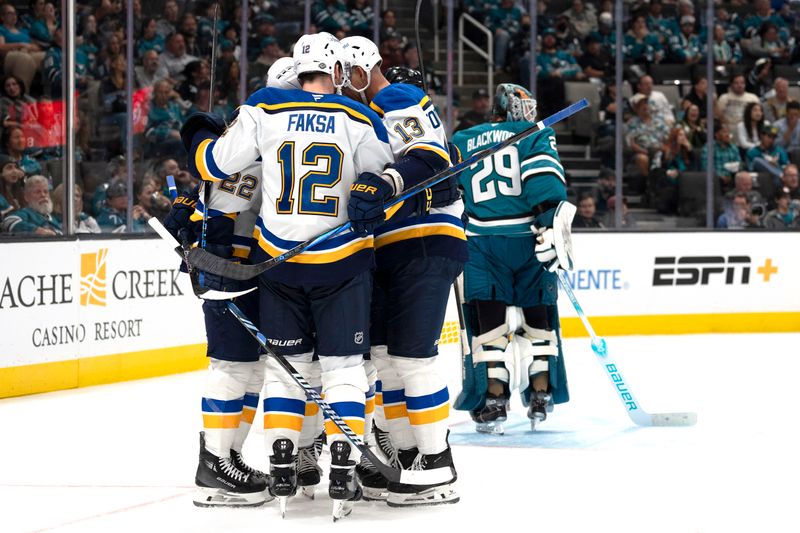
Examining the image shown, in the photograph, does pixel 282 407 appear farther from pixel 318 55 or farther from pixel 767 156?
pixel 767 156

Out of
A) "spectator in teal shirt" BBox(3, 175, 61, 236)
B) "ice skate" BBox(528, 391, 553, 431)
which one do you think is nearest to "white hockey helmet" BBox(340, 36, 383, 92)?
Answer: "ice skate" BBox(528, 391, 553, 431)

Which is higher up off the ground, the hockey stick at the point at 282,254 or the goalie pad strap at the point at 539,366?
the hockey stick at the point at 282,254

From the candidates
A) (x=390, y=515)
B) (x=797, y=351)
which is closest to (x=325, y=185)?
(x=390, y=515)

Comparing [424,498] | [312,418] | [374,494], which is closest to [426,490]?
[424,498]

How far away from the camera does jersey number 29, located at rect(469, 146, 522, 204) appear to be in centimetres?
469

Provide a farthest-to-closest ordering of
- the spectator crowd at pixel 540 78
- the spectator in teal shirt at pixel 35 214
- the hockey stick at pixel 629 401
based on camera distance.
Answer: the spectator crowd at pixel 540 78 < the spectator in teal shirt at pixel 35 214 < the hockey stick at pixel 629 401

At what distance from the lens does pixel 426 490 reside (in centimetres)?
348

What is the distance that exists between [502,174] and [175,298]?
2654 mm

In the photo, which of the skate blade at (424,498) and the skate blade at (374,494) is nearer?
the skate blade at (424,498)

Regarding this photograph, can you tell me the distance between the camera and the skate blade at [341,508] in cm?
327

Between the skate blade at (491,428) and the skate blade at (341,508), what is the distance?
4.66ft

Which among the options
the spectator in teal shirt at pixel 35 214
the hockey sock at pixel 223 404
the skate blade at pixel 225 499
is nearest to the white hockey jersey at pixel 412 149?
the hockey sock at pixel 223 404

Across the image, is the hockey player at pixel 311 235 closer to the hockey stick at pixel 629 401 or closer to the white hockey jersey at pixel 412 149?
the white hockey jersey at pixel 412 149

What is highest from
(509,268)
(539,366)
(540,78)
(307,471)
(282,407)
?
(540,78)
